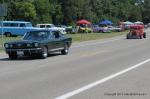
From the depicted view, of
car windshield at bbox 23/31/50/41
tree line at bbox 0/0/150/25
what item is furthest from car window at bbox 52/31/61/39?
tree line at bbox 0/0/150/25

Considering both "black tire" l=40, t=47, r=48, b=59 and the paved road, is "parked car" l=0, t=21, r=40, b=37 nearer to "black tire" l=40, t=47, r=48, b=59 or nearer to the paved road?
"black tire" l=40, t=47, r=48, b=59

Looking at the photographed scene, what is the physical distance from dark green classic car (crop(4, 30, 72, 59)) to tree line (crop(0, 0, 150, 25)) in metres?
57.9

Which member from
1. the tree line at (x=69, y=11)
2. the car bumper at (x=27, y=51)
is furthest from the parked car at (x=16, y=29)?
the car bumper at (x=27, y=51)

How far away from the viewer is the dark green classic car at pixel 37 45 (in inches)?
928

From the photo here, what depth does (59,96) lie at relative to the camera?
11383mm

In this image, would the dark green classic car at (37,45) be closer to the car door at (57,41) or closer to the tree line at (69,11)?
the car door at (57,41)

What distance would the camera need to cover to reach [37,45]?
77.4 feet

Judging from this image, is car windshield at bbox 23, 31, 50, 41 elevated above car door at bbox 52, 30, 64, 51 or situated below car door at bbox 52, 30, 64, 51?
above

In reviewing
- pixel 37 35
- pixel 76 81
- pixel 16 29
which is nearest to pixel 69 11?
pixel 16 29

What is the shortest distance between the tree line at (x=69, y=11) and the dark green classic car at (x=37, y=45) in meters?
57.9

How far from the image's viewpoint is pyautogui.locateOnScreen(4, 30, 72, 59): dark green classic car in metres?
23.6

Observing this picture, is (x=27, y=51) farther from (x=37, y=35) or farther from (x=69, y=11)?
(x=69, y=11)

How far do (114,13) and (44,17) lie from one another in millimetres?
49828

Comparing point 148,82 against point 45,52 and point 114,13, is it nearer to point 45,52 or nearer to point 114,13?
point 45,52
